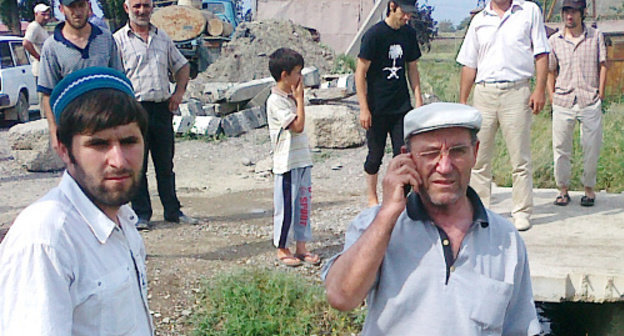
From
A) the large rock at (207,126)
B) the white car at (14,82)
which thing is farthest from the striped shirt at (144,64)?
the white car at (14,82)

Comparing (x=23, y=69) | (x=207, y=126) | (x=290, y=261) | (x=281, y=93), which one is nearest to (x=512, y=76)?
(x=281, y=93)

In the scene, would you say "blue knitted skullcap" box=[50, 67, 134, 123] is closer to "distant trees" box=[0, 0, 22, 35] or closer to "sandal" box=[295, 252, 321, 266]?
"sandal" box=[295, 252, 321, 266]

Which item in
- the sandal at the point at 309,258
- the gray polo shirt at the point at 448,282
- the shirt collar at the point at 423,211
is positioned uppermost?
the shirt collar at the point at 423,211

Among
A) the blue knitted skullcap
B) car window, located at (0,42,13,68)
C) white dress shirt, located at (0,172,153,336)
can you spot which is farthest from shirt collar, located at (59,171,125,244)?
car window, located at (0,42,13,68)

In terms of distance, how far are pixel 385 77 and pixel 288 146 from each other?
4.10ft

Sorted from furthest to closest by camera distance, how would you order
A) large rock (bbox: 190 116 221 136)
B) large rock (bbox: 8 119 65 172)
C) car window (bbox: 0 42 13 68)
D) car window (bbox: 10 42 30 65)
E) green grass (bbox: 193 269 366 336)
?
car window (bbox: 10 42 30 65)
car window (bbox: 0 42 13 68)
large rock (bbox: 190 116 221 136)
large rock (bbox: 8 119 65 172)
green grass (bbox: 193 269 366 336)

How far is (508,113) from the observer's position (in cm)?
489

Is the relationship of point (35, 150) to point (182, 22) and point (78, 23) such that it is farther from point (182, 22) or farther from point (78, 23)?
point (182, 22)

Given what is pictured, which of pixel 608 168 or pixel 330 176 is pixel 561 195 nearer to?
pixel 608 168

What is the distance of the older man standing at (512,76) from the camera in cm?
482

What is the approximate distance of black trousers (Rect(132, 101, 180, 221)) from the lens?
18.2 ft

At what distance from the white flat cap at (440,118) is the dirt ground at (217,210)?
234 centimetres

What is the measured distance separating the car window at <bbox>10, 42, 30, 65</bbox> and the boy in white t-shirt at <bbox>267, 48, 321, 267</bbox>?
10900 millimetres

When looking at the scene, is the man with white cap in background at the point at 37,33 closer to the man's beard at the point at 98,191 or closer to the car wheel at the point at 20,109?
the car wheel at the point at 20,109
